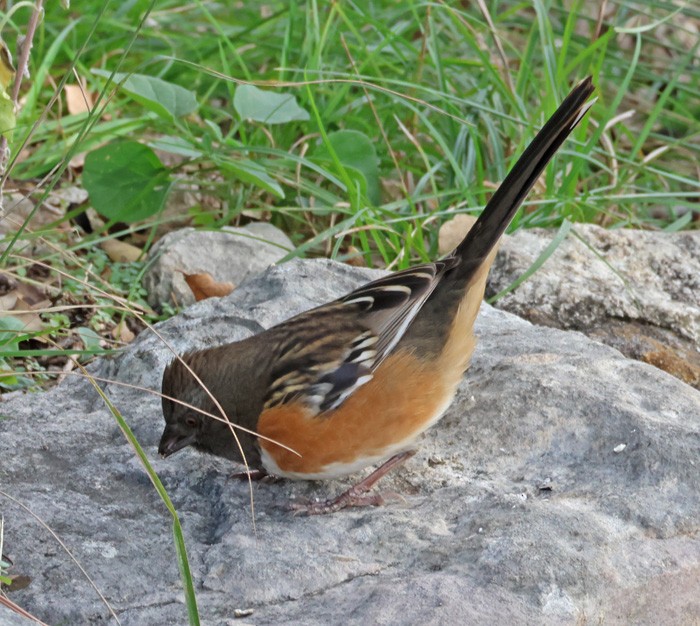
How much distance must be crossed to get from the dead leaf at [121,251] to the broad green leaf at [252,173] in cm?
59

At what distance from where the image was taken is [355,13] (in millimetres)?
5945

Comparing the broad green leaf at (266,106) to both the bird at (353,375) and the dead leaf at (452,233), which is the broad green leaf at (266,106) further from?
the bird at (353,375)

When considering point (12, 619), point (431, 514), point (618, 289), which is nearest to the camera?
point (12, 619)

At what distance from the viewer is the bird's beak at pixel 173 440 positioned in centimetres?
311

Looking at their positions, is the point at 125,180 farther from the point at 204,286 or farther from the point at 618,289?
the point at 618,289

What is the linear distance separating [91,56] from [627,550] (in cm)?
448

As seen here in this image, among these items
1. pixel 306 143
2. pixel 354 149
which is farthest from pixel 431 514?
pixel 306 143

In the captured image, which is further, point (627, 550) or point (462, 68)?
point (462, 68)

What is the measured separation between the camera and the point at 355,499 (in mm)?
3072

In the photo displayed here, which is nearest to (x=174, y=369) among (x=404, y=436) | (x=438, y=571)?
(x=404, y=436)

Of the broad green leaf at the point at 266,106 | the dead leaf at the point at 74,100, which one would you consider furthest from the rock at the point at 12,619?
the dead leaf at the point at 74,100

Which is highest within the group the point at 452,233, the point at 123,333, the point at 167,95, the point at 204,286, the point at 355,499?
the point at 167,95

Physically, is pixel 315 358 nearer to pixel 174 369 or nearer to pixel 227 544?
pixel 174 369

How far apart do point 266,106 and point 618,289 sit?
73.5 inches
